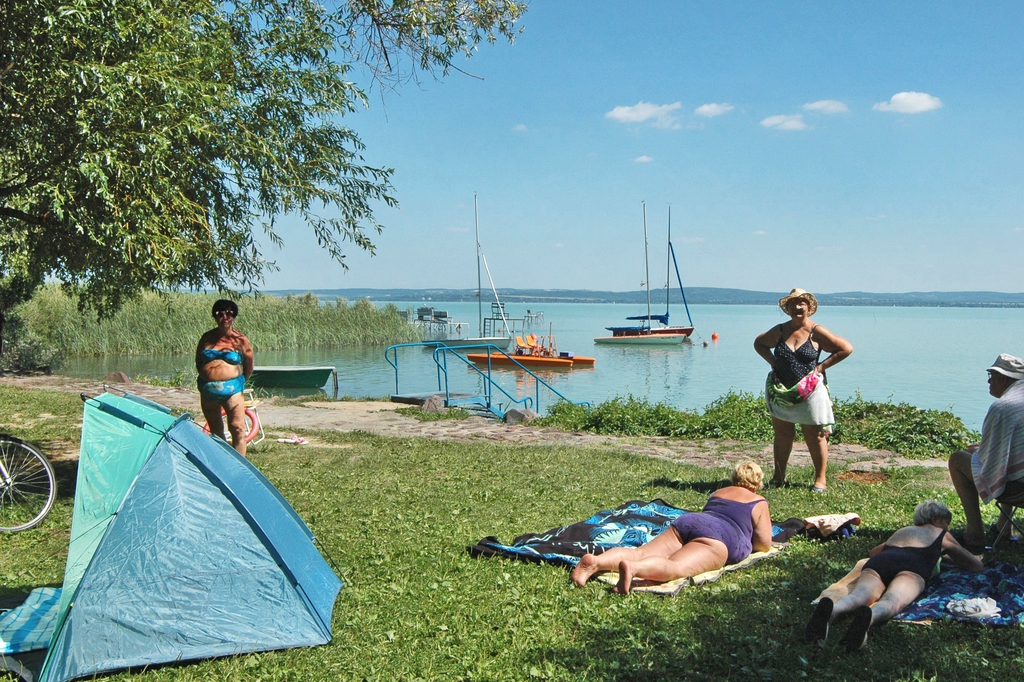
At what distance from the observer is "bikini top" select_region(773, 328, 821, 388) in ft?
23.0

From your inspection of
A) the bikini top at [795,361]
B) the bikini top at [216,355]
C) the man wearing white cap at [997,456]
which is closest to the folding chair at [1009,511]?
the man wearing white cap at [997,456]

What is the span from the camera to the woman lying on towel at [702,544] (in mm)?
4574

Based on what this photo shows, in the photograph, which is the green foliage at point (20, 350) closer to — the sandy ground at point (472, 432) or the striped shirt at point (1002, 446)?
the sandy ground at point (472, 432)

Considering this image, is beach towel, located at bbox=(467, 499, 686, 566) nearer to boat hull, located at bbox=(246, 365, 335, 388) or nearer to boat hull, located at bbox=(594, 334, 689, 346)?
boat hull, located at bbox=(246, 365, 335, 388)

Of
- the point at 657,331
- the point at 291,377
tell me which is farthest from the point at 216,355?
the point at 657,331

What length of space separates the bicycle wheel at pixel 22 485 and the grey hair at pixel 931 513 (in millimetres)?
5698

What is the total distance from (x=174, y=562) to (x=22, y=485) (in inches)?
108

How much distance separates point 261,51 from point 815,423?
600 centimetres

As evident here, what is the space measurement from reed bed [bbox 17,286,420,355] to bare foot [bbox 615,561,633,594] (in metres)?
21.2

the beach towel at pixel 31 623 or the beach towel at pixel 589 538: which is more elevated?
the beach towel at pixel 31 623

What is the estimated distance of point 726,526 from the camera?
495 centimetres

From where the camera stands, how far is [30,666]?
3.59m

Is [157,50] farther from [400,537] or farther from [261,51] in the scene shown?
[400,537]

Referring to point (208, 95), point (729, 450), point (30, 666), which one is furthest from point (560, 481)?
point (30, 666)
